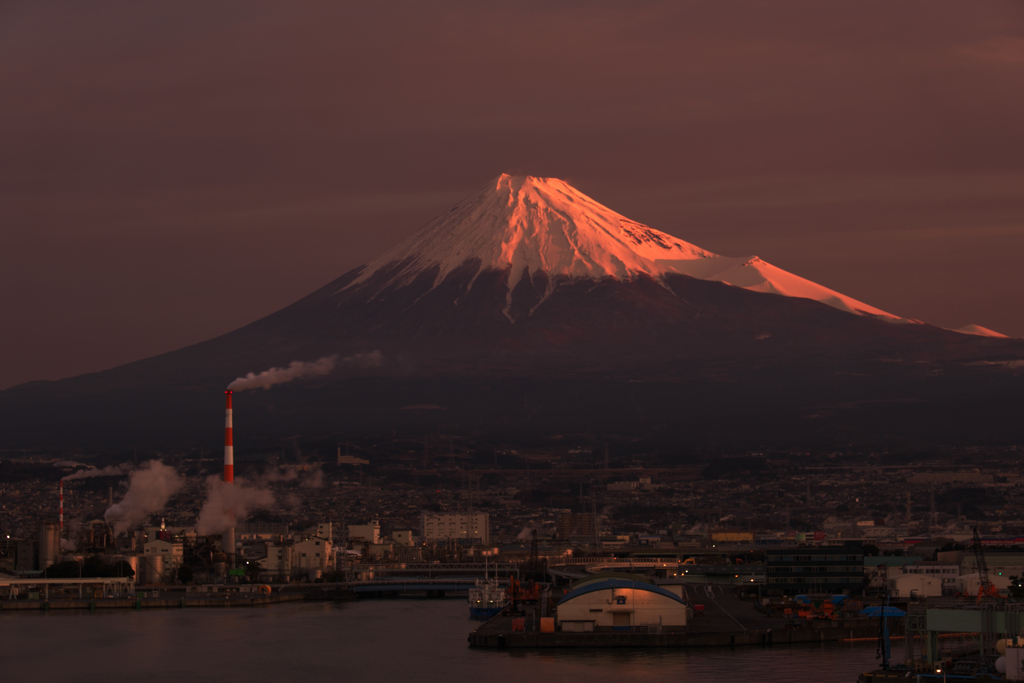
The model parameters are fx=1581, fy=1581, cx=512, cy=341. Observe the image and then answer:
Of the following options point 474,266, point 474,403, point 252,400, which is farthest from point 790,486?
point 252,400

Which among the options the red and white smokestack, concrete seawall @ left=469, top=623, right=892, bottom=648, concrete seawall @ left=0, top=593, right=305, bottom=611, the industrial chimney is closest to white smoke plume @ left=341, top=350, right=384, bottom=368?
the industrial chimney

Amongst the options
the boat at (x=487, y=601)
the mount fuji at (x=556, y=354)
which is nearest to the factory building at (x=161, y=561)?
the boat at (x=487, y=601)

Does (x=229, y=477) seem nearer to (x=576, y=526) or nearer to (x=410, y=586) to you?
(x=410, y=586)

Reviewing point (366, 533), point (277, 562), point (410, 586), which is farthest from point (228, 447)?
point (366, 533)

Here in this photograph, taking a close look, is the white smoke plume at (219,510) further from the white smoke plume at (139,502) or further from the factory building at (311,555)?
the white smoke plume at (139,502)

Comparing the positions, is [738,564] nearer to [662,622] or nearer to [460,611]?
[460,611]

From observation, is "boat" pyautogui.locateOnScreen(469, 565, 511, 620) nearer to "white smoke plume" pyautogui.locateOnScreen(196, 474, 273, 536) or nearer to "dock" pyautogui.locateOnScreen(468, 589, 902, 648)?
"dock" pyautogui.locateOnScreen(468, 589, 902, 648)
